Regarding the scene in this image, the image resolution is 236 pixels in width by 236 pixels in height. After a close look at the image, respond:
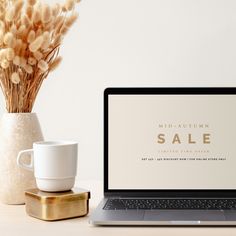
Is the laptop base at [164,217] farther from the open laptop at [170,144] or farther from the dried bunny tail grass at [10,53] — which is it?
the dried bunny tail grass at [10,53]

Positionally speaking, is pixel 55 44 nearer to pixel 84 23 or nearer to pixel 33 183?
pixel 33 183

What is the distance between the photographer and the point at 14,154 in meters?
1.15

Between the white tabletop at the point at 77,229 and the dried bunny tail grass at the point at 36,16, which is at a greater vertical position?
the dried bunny tail grass at the point at 36,16

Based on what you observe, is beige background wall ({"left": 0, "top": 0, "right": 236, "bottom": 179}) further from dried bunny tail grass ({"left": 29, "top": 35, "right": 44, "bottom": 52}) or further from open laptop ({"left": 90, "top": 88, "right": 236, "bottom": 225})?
dried bunny tail grass ({"left": 29, "top": 35, "right": 44, "bottom": 52})

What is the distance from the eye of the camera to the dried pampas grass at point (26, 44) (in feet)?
3.59

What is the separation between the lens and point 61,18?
3.82 feet

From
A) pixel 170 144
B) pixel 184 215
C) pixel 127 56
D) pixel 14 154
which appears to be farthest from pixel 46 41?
pixel 127 56

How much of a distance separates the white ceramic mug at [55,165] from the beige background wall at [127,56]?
0.79 metres

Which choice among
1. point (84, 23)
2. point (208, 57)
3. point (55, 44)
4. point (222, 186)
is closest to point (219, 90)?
point (222, 186)

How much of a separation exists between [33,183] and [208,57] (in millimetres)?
875

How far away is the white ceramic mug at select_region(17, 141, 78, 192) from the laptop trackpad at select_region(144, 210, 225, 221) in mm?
189

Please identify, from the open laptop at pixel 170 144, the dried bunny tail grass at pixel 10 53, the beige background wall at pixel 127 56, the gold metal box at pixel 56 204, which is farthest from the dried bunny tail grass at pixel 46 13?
the beige background wall at pixel 127 56

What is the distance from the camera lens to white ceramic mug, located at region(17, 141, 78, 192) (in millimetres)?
1024

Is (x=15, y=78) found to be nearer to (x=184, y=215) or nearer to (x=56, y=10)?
(x=56, y=10)
